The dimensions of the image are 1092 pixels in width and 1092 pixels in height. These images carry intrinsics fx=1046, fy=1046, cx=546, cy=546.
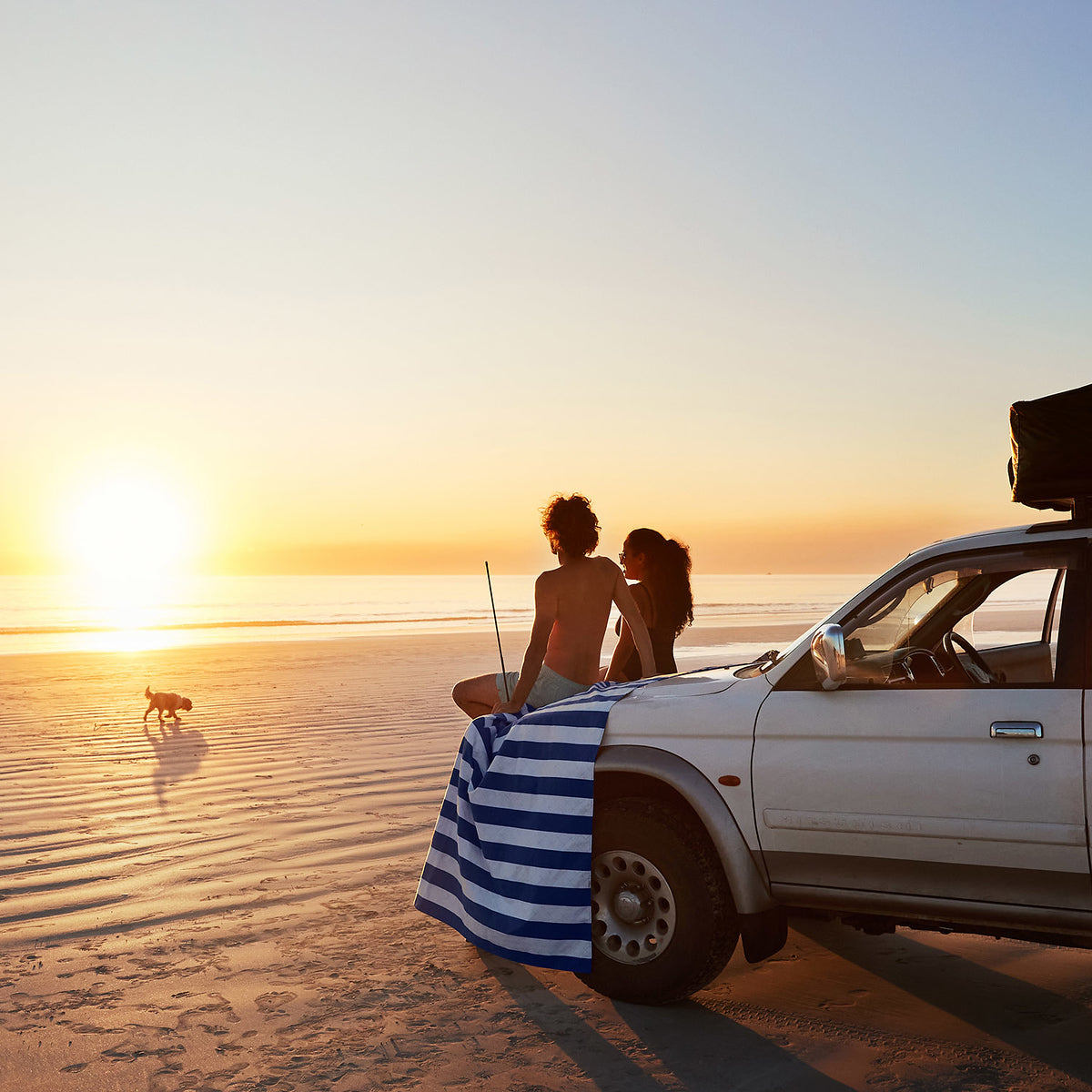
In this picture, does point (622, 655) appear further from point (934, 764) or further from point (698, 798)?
point (934, 764)

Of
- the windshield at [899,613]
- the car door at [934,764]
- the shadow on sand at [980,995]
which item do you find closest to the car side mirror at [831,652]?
the car door at [934,764]

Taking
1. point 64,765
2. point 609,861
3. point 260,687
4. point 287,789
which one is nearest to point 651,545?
point 609,861

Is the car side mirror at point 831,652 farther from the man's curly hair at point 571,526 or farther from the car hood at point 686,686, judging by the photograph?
the man's curly hair at point 571,526

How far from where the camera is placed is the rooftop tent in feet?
12.2

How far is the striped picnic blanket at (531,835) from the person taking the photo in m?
4.48

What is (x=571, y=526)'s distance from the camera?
5.69 m

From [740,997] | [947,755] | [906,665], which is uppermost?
[906,665]

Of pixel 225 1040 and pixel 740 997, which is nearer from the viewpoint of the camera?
pixel 225 1040

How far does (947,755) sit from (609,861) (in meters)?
1.49

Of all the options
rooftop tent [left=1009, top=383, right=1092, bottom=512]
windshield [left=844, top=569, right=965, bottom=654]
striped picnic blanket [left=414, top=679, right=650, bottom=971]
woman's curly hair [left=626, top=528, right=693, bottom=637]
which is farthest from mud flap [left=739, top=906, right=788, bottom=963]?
woman's curly hair [left=626, top=528, right=693, bottom=637]

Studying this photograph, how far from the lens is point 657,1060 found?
381 cm

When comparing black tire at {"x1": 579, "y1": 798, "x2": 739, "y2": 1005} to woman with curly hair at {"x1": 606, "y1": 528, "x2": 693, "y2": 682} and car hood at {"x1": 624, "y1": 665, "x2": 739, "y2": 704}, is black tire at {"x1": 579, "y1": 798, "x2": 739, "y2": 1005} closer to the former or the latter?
car hood at {"x1": 624, "y1": 665, "x2": 739, "y2": 704}

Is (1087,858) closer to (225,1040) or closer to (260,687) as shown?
(225,1040)

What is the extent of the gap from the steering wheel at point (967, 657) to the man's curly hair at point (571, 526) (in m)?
1.89
